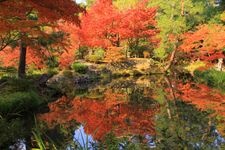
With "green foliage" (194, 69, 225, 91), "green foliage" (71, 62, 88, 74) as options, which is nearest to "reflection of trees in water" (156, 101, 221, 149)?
"green foliage" (194, 69, 225, 91)

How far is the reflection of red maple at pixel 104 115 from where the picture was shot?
13.7 m

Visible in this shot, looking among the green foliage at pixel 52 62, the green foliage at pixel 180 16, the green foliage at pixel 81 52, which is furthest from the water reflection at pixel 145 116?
the green foliage at pixel 81 52

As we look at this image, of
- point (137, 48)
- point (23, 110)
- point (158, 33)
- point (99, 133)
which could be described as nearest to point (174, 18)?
point (158, 33)

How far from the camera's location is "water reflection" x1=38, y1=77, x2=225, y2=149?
11375mm

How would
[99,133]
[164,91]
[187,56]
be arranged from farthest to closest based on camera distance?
[187,56], [164,91], [99,133]

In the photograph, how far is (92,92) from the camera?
2445 centimetres

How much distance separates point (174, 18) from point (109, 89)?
11.1 metres

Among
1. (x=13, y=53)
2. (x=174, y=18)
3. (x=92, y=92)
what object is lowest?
(x=92, y=92)

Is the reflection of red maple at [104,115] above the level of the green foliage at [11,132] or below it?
below

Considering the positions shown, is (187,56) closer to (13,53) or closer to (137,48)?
(137,48)

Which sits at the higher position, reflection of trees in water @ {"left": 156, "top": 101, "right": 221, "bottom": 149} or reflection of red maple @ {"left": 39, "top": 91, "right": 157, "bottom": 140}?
reflection of trees in water @ {"left": 156, "top": 101, "right": 221, "bottom": 149}

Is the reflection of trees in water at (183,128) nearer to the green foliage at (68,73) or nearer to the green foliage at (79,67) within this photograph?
the green foliage at (68,73)

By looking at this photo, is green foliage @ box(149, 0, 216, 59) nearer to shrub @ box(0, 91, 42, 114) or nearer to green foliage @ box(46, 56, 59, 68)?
green foliage @ box(46, 56, 59, 68)

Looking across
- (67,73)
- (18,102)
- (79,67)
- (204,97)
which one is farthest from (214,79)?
(18,102)
